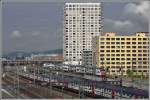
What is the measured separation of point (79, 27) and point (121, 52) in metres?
0.37

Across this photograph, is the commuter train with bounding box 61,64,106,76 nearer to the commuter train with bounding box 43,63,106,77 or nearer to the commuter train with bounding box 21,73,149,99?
the commuter train with bounding box 43,63,106,77

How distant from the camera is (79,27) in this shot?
2.42 meters

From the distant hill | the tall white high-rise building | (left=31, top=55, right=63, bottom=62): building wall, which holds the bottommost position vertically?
(left=31, top=55, right=63, bottom=62): building wall

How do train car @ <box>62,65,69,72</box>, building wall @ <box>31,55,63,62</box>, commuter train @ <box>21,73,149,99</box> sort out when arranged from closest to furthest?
building wall @ <box>31,55,63,62</box> → train car @ <box>62,65,69,72</box> → commuter train @ <box>21,73,149,99</box>

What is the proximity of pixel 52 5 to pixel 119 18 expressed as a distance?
54cm

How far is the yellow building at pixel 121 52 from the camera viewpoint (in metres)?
2.30

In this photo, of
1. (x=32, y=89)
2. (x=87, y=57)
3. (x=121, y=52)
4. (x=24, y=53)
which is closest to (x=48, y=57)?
(x=24, y=53)

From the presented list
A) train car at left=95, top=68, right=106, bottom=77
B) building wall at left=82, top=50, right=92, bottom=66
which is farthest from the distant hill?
train car at left=95, top=68, right=106, bottom=77

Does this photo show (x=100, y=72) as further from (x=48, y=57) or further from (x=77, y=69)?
(x=48, y=57)

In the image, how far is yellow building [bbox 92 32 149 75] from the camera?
7.54ft

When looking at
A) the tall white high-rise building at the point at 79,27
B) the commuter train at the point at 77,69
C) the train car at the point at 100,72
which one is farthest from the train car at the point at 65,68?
the train car at the point at 100,72

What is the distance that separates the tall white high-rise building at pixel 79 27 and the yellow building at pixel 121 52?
74 mm

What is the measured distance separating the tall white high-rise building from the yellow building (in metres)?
0.07

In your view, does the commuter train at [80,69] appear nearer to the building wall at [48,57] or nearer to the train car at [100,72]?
the train car at [100,72]
